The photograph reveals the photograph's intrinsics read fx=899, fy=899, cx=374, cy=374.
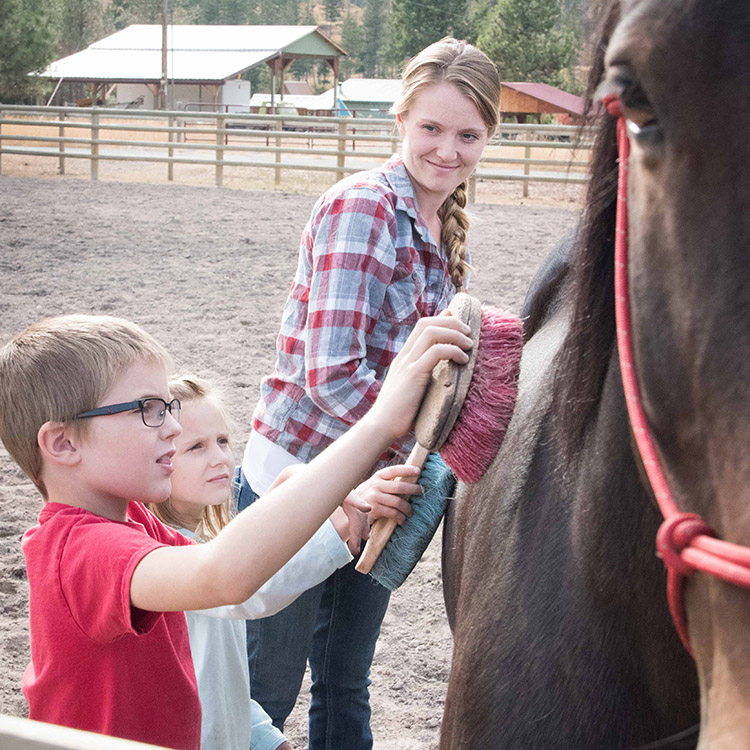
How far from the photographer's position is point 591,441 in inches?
45.4

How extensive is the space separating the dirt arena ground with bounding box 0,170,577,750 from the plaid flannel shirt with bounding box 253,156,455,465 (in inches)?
16.2

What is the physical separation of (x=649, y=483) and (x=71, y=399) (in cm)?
105

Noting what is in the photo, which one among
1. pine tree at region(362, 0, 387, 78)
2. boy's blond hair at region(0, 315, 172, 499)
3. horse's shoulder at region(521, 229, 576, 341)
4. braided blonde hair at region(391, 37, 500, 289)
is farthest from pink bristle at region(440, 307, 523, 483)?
pine tree at region(362, 0, 387, 78)

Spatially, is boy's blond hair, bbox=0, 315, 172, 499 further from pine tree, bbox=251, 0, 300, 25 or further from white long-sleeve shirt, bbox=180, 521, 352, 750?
pine tree, bbox=251, 0, 300, 25

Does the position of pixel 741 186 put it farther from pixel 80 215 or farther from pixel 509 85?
pixel 509 85

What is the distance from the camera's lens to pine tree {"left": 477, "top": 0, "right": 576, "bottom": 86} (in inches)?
1690

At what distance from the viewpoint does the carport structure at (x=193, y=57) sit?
144 ft

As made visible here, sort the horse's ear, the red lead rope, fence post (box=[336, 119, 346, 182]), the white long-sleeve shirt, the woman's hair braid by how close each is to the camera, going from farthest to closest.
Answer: fence post (box=[336, 119, 346, 182]) < the woman's hair braid < the white long-sleeve shirt < the horse's ear < the red lead rope

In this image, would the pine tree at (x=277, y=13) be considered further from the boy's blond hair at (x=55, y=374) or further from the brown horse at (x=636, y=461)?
the brown horse at (x=636, y=461)

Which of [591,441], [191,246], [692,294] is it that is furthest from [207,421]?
[191,246]

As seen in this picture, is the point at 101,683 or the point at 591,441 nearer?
the point at 591,441

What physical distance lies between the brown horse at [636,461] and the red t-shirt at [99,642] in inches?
20.0

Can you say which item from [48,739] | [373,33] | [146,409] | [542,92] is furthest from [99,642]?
[373,33]

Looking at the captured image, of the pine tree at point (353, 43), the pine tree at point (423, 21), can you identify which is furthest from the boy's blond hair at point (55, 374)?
the pine tree at point (353, 43)
